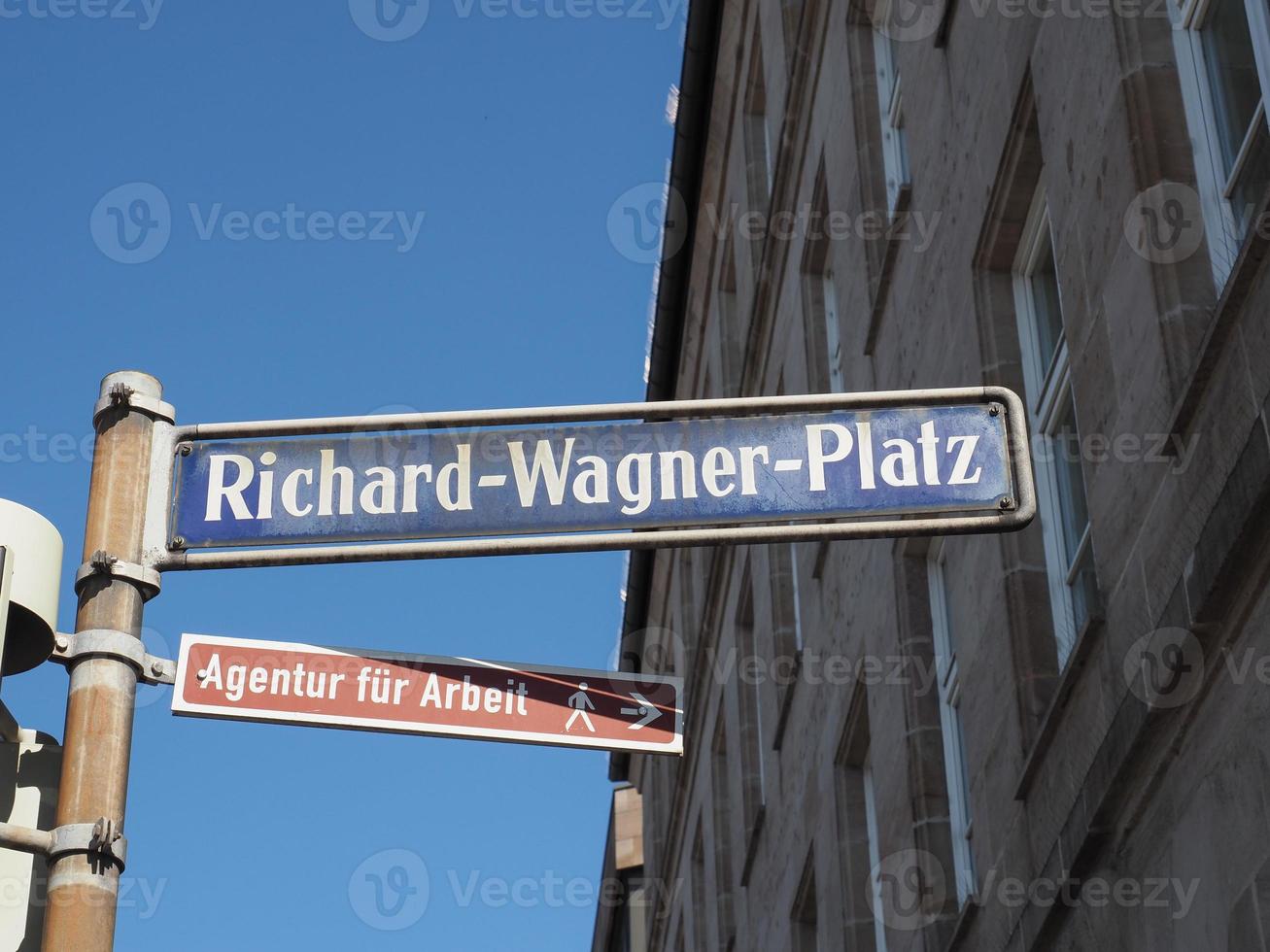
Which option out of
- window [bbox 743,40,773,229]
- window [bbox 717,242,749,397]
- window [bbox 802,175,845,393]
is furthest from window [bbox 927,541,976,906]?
window [bbox 717,242,749,397]

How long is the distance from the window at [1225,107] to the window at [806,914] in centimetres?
1000

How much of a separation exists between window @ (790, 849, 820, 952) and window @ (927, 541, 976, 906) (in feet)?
14.9

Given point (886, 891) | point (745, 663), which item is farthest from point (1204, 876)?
point (745, 663)

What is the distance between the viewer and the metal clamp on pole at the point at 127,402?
5168 mm

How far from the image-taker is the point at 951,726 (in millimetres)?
12898

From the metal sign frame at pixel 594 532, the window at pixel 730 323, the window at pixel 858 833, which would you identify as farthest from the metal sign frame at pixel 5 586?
the window at pixel 730 323

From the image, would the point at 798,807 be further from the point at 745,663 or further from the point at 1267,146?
the point at 1267,146

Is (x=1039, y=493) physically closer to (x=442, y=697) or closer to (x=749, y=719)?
(x=442, y=697)

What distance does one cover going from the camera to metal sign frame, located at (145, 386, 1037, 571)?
5.00 meters

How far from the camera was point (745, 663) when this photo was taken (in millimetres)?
23000

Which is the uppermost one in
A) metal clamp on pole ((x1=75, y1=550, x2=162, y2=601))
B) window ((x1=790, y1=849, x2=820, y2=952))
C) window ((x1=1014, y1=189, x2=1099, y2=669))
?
window ((x1=1014, y1=189, x2=1099, y2=669))

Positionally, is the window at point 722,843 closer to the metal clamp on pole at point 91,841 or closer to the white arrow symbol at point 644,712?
the white arrow symbol at point 644,712

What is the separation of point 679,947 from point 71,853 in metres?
25.8

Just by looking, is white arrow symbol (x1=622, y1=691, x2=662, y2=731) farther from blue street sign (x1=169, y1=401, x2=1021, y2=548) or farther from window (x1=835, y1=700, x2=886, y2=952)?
window (x1=835, y1=700, x2=886, y2=952)
